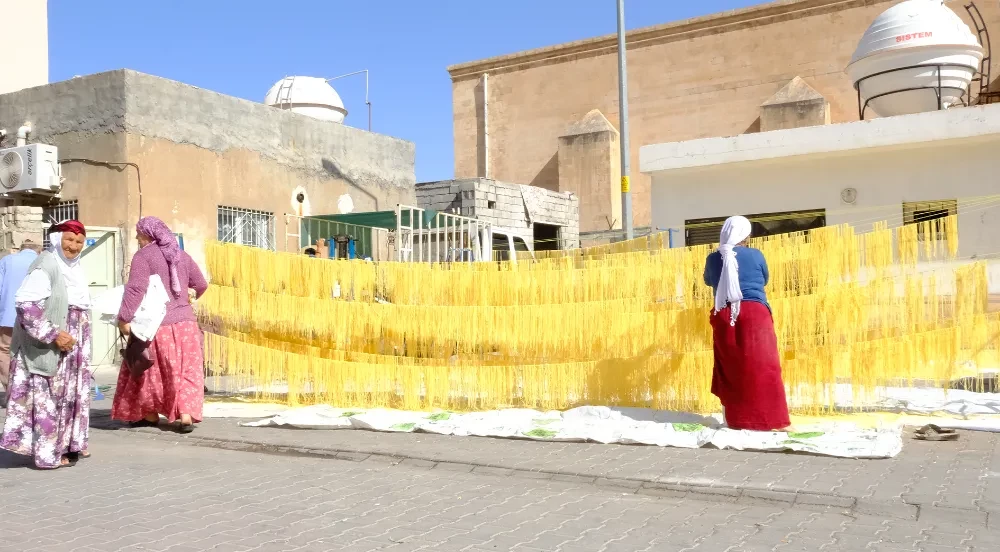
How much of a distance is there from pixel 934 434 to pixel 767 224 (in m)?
5.52

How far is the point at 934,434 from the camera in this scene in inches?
215

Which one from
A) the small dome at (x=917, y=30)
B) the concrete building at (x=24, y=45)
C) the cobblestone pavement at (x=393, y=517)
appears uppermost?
the concrete building at (x=24, y=45)

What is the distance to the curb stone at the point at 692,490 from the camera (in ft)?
12.7

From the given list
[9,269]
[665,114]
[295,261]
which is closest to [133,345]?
[295,261]

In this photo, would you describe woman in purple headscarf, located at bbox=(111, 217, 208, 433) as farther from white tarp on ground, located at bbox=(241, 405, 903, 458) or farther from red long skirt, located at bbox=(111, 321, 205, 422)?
white tarp on ground, located at bbox=(241, 405, 903, 458)

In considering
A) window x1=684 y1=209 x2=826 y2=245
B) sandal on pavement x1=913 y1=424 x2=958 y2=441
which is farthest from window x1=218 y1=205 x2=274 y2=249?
sandal on pavement x1=913 y1=424 x2=958 y2=441

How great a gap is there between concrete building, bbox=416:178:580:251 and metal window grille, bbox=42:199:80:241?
6.53m

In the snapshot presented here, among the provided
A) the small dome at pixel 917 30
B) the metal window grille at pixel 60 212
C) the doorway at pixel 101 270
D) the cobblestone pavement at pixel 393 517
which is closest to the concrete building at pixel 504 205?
the small dome at pixel 917 30

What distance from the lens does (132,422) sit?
682 cm

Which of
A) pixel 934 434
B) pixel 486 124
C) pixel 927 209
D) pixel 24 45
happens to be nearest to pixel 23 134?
pixel 24 45

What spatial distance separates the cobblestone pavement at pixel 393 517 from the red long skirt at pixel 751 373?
148 centimetres

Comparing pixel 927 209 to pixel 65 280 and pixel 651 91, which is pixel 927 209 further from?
pixel 651 91

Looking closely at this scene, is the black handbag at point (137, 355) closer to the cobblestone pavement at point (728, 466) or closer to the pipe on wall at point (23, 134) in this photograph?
the cobblestone pavement at point (728, 466)

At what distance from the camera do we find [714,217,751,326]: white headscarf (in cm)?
573
